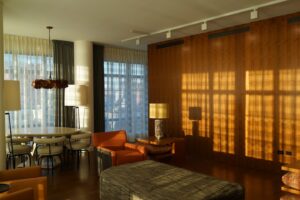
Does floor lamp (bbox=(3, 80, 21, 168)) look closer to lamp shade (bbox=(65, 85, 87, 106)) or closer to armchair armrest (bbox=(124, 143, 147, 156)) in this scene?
armchair armrest (bbox=(124, 143, 147, 156))

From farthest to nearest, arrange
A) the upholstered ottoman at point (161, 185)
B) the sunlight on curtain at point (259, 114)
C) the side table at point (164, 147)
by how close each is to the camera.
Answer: the side table at point (164, 147), the sunlight on curtain at point (259, 114), the upholstered ottoman at point (161, 185)

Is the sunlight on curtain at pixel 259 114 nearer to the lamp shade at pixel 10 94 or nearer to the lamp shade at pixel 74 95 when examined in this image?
the lamp shade at pixel 74 95

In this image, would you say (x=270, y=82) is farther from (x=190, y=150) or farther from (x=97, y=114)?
(x=97, y=114)

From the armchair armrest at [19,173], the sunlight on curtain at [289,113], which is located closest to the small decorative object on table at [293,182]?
the sunlight on curtain at [289,113]

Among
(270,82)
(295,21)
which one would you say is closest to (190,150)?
(270,82)

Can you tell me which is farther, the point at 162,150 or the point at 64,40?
the point at 64,40

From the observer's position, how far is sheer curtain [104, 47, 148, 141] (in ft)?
26.2

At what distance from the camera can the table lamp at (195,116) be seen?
6285mm

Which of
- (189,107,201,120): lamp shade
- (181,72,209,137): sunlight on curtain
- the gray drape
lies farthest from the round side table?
(181,72,209,137): sunlight on curtain

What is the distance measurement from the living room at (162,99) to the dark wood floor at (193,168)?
20 mm

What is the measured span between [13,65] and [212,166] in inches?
209

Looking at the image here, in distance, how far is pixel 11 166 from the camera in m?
5.28

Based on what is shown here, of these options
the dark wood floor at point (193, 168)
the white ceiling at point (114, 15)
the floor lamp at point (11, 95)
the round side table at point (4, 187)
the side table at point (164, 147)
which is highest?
the white ceiling at point (114, 15)

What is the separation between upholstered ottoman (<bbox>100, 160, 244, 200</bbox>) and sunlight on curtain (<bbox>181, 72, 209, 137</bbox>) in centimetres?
287
